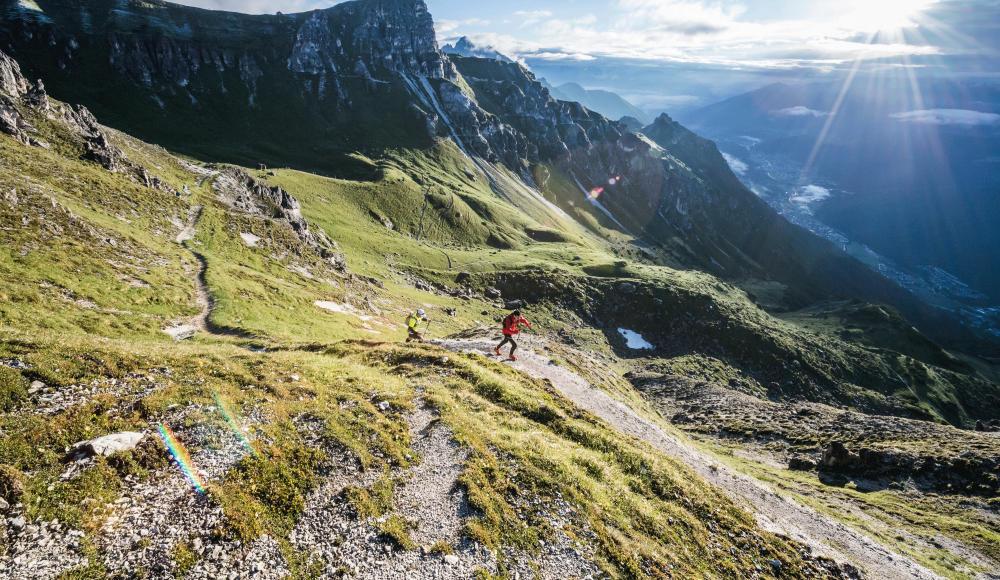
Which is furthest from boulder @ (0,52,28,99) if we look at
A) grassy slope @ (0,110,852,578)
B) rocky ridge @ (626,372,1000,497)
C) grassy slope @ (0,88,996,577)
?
rocky ridge @ (626,372,1000,497)

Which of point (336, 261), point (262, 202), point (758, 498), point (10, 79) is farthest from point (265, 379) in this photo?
point (10, 79)

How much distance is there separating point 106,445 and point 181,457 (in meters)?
1.81

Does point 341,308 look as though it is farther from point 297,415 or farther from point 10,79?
point 10,79

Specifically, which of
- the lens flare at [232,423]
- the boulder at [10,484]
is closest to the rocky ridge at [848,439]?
the lens flare at [232,423]

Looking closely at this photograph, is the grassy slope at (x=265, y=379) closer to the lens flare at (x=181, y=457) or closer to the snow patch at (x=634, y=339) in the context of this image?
the lens flare at (x=181, y=457)

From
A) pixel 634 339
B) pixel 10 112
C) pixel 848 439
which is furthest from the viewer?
pixel 634 339

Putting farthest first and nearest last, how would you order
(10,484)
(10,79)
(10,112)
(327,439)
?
1. (10,79)
2. (10,112)
3. (327,439)
4. (10,484)

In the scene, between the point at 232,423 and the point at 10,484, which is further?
the point at 232,423

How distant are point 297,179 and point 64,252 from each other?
111129 millimetres

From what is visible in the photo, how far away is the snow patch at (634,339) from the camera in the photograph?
108 m

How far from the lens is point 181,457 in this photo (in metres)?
12.0

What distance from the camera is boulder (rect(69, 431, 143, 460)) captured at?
1059cm

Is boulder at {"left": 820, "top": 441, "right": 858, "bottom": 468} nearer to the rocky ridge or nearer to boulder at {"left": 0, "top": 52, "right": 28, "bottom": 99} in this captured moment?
the rocky ridge

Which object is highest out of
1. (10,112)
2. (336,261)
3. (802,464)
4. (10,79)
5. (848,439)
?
(10,79)
